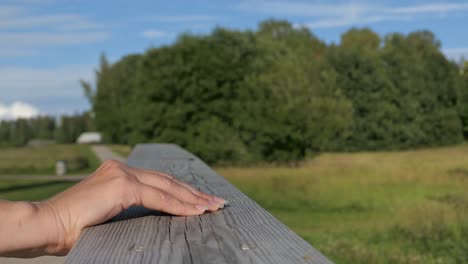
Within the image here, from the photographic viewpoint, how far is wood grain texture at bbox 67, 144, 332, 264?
158cm

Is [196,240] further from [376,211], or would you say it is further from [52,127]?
[52,127]

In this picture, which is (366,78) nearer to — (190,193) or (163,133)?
(163,133)

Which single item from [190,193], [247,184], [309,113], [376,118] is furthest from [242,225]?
[376,118]

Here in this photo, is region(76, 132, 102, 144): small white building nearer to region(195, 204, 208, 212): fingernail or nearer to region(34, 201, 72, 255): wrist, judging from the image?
region(195, 204, 208, 212): fingernail

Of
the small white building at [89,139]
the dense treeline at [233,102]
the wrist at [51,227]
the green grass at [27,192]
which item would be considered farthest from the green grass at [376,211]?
the small white building at [89,139]

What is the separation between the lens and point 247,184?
21.2 m

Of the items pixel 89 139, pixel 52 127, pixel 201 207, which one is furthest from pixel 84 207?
pixel 52 127

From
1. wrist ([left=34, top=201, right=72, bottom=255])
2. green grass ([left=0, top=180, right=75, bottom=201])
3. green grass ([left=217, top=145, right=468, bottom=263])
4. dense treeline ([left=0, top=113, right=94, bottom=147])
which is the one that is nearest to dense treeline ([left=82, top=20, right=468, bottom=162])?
green grass ([left=217, top=145, right=468, bottom=263])

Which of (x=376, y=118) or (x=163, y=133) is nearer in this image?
(x=163, y=133)

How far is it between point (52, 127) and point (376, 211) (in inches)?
4732

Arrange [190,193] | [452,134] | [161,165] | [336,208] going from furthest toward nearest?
[452,134] < [336,208] < [161,165] < [190,193]

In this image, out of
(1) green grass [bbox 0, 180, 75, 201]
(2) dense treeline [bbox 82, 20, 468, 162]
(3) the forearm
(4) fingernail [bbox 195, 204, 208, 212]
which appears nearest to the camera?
(3) the forearm

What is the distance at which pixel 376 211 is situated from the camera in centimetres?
1463

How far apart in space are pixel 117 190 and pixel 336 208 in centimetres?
1415
